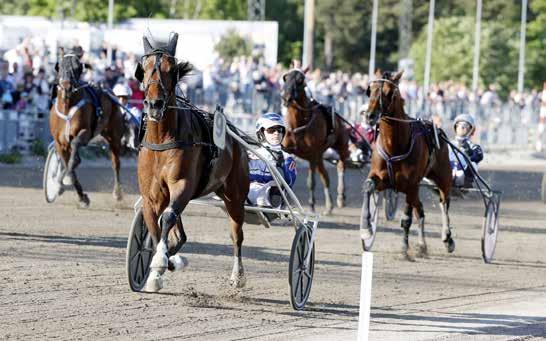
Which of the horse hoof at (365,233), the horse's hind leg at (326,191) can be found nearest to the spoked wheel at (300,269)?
the horse hoof at (365,233)

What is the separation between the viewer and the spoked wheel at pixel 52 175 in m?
15.6

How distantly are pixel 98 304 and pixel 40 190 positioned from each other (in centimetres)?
889

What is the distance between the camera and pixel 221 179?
909 centimetres

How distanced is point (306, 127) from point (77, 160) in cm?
311

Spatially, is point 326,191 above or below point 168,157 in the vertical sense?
below

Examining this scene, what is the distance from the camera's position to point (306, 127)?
54.3ft

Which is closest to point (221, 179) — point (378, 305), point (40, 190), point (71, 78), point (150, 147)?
point (150, 147)

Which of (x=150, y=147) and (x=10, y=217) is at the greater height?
(x=150, y=147)

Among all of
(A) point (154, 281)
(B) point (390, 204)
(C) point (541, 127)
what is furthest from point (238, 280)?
(C) point (541, 127)

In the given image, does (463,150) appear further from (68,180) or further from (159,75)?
(159,75)

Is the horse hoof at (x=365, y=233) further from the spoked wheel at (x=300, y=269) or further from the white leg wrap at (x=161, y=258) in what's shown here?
the white leg wrap at (x=161, y=258)

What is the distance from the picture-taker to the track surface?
8.16 metres

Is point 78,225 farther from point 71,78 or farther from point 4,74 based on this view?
point 4,74

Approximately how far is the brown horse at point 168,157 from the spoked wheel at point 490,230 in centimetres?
477
